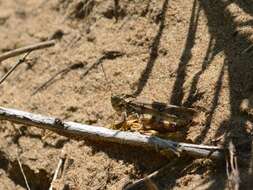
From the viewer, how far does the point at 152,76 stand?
2.92 meters

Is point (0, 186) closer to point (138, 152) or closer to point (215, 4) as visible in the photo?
point (138, 152)

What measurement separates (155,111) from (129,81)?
44cm

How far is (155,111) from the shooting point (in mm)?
2619

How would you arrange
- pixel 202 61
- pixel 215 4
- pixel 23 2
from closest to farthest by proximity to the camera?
pixel 202 61 < pixel 215 4 < pixel 23 2

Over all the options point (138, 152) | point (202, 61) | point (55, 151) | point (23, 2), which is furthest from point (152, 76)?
point (23, 2)

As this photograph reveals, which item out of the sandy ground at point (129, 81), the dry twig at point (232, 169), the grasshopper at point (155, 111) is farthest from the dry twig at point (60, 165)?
the dry twig at point (232, 169)

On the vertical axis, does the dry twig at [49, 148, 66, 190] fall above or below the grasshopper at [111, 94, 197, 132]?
below

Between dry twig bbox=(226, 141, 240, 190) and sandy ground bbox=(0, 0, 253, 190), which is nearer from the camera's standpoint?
dry twig bbox=(226, 141, 240, 190)

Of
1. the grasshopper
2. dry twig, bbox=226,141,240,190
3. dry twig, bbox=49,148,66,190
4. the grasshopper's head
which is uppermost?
the grasshopper's head

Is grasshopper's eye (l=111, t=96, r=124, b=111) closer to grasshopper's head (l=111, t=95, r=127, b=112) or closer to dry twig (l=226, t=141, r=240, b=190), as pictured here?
grasshopper's head (l=111, t=95, r=127, b=112)

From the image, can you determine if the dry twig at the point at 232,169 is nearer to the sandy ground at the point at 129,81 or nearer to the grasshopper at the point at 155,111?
the sandy ground at the point at 129,81

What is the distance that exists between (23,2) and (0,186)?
1640 mm

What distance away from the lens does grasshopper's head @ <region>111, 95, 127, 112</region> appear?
271cm

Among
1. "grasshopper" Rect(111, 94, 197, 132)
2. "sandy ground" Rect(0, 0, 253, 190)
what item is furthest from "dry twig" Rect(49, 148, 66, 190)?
"grasshopper" Rect(111, 94, 197, 132)
